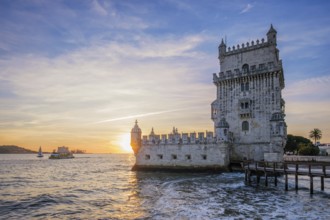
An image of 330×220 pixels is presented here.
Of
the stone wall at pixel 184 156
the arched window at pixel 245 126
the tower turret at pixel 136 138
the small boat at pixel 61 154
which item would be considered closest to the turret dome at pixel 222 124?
the arched window at pixel 245 126

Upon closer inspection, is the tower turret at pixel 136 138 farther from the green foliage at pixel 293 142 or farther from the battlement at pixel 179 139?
the green foliage at pixel 293 142

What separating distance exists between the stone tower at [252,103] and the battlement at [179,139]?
1.46 meters

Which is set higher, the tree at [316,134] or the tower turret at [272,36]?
the tower turret at [272,36]

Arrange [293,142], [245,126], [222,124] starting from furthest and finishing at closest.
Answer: [293,142] → [245,126] → [222,124]

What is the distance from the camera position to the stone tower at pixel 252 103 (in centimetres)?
3494

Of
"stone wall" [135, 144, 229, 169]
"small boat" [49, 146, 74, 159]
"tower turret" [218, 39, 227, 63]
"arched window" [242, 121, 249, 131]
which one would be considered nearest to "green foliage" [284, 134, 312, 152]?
"arched window" [242, 121, 249, 131]

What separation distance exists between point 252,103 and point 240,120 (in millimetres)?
2881

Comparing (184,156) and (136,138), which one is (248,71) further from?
(136,138)

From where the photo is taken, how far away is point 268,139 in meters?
35.1

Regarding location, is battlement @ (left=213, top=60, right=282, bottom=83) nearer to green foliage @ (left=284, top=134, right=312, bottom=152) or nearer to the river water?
the river water

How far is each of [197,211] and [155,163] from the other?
2483 centimetres

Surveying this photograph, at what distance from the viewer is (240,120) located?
1486 inches

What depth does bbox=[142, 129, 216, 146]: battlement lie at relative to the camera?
122 feet

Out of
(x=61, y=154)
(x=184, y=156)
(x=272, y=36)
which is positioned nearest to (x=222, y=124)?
(x=184, y=156)
